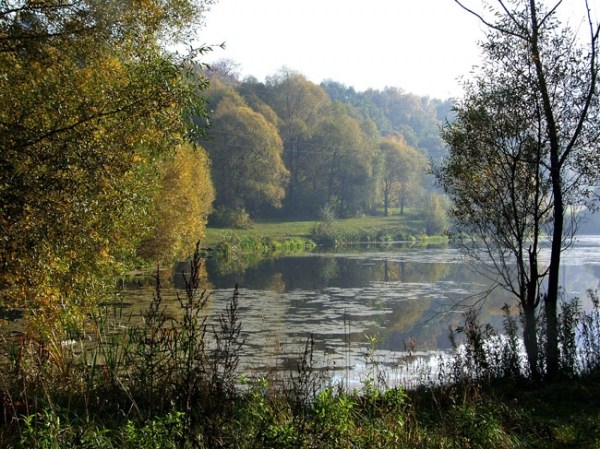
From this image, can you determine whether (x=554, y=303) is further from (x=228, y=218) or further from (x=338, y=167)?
(x=338, y=167)

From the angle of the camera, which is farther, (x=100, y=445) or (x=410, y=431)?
(x=410, y=431)

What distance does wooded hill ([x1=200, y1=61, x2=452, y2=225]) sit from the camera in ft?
222

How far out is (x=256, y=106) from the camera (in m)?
79.0

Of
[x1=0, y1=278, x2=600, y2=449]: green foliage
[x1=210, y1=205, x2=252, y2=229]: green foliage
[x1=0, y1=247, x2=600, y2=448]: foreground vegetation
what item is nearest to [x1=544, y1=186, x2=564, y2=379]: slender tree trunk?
[x1=0, y1=247, x2=600, y2=448]: foreground vegetation

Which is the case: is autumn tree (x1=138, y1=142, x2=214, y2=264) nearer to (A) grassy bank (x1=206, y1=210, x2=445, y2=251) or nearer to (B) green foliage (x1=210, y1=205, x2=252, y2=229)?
(A) grassy bank (x1=206, y1=210, x2=445, y2=251)

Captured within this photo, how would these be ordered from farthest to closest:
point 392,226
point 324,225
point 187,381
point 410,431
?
point 392,226 → point 324,225 → point 410,431 → point 187,381

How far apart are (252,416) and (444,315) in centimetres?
1756

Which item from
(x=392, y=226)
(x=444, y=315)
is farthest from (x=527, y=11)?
(x=392, y=226)

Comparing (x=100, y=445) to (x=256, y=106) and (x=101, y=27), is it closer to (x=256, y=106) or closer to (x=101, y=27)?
(x=101, y=27)

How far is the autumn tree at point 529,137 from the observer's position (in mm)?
11484

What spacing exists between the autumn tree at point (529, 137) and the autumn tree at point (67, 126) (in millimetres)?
5545

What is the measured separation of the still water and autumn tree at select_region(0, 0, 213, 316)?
277 centimetres

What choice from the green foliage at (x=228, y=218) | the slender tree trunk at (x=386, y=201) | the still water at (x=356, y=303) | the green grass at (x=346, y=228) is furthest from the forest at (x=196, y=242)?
the slender tree trunk at (x=386, y=201)

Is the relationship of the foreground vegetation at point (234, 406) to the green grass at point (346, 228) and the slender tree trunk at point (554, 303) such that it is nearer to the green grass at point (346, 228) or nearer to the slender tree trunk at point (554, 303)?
the slender tree trunk at point (554, 303)
